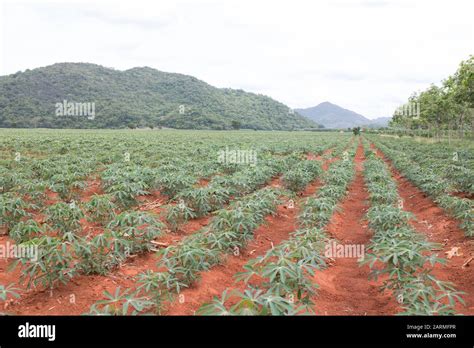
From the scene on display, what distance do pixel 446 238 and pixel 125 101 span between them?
269 feet

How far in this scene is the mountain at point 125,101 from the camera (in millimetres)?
64812

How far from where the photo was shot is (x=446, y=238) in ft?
19.9

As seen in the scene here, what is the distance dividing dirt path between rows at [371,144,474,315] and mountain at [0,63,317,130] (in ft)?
155

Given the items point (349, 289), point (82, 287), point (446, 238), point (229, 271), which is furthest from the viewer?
point (446, 238)

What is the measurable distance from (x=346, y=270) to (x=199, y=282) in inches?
82.2

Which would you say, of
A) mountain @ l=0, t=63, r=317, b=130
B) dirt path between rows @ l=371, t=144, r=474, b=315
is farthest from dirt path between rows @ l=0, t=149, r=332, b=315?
mountain @ l=0, t=63, r=317, b=130

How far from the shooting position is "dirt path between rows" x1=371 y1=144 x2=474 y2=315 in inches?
172

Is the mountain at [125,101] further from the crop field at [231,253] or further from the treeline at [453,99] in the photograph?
the crop field at [231,253]

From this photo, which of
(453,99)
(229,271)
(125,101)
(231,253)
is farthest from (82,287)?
(125,101)

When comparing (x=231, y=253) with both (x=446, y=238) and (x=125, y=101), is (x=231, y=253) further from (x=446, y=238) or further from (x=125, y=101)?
(x=125, y=101)

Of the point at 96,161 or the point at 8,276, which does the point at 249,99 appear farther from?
the point at 8,276

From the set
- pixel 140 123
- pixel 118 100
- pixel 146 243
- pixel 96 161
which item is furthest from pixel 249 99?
pixel 146 243

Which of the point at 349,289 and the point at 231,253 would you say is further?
the point at 231,253
